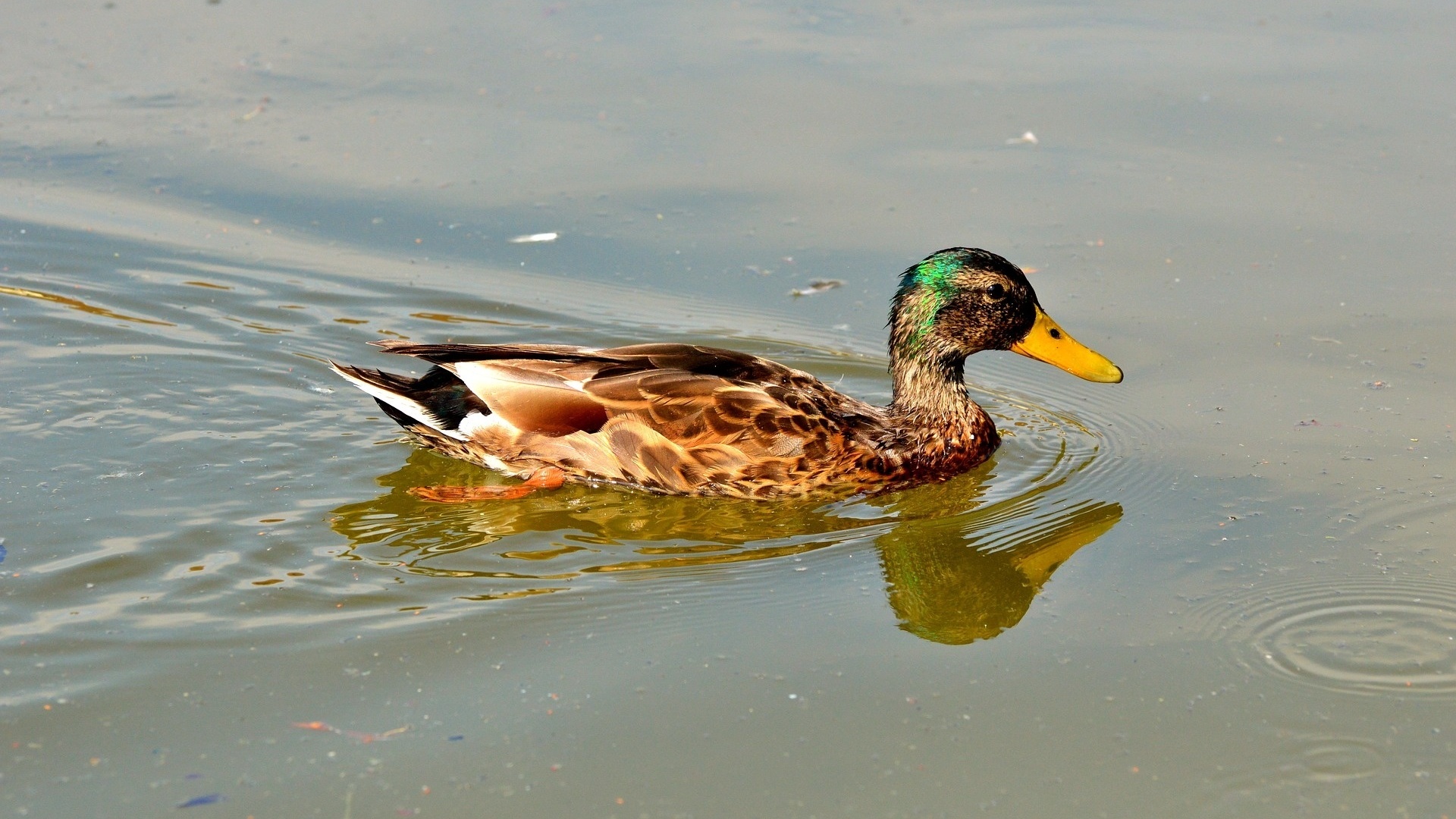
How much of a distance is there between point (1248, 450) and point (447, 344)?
11.5 feet

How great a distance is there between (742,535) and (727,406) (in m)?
0.72

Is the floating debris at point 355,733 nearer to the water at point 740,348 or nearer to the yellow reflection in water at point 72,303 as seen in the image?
the water at point 740,348

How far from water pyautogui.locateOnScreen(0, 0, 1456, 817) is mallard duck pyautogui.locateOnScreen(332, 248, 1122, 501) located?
185 mm

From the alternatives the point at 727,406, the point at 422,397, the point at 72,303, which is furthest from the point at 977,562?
the point at 72,303

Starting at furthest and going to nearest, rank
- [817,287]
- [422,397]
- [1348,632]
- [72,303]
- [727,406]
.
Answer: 1. [817,287]
2. [72,303]
3. [422,397]
4. [727,406]
5. [1348,632]

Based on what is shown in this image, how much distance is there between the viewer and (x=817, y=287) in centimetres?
894

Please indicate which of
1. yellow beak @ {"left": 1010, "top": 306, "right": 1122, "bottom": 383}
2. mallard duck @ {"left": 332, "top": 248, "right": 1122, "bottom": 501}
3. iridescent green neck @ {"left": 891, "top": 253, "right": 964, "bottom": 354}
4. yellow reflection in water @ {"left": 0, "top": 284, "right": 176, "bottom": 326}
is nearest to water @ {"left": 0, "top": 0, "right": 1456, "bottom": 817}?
yellow reflection in water @ {"left": 0, "top": 284, "right": 176, "bottom": 326}

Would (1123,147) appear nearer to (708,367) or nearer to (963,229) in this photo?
(963,229)

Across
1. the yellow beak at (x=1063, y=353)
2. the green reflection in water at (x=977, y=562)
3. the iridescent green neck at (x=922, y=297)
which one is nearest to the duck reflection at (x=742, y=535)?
the green reflection in water at (x=977, y=562)

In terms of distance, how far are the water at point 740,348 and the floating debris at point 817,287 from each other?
0.15 ft

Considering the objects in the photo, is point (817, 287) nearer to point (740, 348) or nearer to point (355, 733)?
point (740, 348)

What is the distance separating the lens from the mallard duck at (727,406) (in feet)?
23.6

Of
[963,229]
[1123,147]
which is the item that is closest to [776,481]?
[963,229]

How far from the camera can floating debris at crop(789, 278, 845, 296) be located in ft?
29.1
